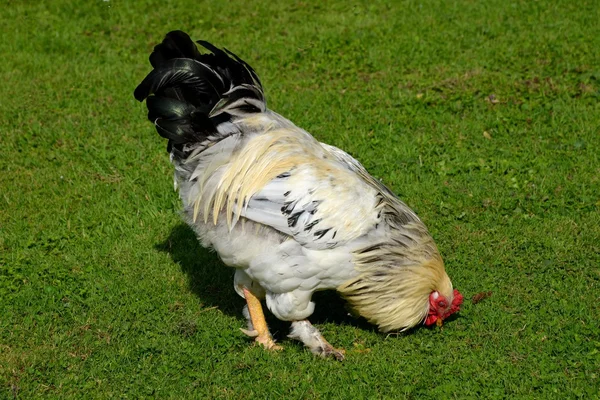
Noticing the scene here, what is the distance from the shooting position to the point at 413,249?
17.4 feet

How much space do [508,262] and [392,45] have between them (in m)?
4.13

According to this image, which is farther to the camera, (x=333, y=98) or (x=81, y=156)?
(x=333, y=98)

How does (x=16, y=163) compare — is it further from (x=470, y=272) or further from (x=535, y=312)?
(x=535, y=312)

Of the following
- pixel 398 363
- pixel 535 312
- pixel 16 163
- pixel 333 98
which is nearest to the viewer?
pixel 398 363

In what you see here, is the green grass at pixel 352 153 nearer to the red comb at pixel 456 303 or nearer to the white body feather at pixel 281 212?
the red comb at pixel 456 303

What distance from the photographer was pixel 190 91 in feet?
17.0

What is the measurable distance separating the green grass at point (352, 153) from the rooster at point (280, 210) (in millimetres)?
408

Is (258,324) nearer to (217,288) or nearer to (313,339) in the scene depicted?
(313,339)

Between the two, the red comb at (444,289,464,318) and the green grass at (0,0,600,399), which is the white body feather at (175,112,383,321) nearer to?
the green grass at (0,0,600,399)

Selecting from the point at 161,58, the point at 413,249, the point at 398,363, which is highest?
the point at 161,58

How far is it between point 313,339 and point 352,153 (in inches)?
111

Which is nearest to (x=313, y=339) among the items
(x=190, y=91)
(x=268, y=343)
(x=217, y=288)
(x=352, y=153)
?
(x=268, y=343)

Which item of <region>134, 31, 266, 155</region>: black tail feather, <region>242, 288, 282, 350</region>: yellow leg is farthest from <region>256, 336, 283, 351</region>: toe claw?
<region>134, 31, 266, 155</region>: black tail feather

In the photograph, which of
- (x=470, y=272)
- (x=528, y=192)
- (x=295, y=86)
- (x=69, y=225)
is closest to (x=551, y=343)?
(x=470, y=272)
